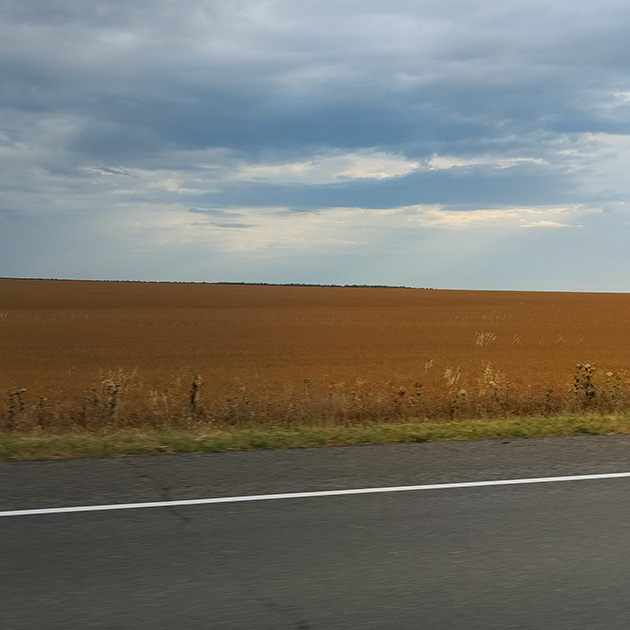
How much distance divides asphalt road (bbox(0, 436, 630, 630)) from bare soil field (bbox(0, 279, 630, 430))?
4.93m

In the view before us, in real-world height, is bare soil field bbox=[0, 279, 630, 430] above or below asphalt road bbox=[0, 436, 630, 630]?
below

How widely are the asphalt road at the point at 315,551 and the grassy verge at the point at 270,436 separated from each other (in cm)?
110

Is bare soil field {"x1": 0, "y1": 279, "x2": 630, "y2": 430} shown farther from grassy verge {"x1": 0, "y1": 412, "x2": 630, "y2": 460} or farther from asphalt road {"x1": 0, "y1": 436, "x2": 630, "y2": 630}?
asphalt road {"x1": 0, "y1": 436, "x2": 630, "y2": 630}

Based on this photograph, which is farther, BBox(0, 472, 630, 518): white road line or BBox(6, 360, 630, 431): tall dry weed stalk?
BBox(6, 360, 630, 431): tall dry weed stalk

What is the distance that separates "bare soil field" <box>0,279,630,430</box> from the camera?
13602mm

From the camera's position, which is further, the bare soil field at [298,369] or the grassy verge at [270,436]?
the bare soil field at [298,369]

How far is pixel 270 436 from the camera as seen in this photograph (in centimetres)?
1051

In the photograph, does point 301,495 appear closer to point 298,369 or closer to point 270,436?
point 270,436

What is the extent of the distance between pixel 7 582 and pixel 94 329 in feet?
142

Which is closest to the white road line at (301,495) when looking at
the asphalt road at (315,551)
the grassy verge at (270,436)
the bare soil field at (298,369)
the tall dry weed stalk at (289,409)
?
the asphalt road at (315,551)

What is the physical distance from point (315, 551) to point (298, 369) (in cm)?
2074

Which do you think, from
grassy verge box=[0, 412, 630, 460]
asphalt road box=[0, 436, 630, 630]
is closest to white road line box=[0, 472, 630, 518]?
asphalt road box=[0, 436, 630, 630]

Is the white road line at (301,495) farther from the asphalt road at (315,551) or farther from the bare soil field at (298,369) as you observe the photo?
the bare soil field at (298,369)

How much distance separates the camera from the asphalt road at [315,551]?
456 cm
